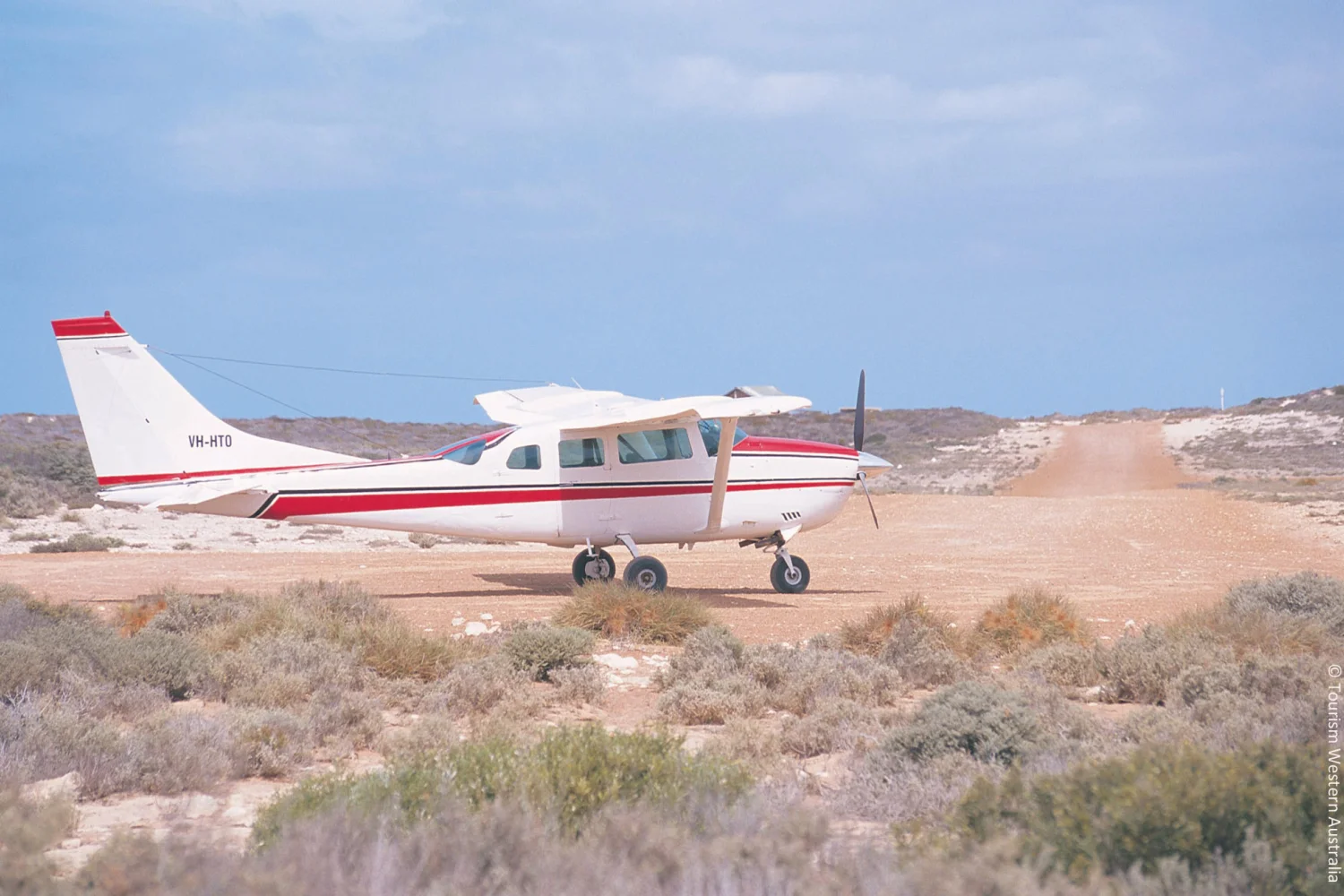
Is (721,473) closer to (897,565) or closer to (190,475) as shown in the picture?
(190,475)

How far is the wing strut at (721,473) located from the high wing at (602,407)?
32 cm

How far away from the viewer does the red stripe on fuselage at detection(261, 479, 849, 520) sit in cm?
1490

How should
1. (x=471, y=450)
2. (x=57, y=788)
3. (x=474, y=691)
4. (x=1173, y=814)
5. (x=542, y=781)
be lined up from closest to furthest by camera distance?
(x=1173, y=814) < (x=542, y=781) < (x=57, y=788) < (x=474, y=691) < (x=471, y=450)

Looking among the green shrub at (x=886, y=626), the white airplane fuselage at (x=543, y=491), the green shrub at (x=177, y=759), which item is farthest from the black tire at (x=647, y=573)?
the green shrub at (x=177, y=759)

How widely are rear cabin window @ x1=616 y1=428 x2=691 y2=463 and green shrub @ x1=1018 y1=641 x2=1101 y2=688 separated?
6.69 metres

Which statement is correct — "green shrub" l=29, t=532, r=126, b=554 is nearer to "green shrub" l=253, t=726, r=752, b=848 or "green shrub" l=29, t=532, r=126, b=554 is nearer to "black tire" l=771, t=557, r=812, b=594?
"black tire" l=771, t=557, r=812, b=594

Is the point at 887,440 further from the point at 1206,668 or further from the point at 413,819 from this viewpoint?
the point at 413,819

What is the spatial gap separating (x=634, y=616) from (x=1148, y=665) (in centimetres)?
523

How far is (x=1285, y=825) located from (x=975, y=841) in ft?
3.25

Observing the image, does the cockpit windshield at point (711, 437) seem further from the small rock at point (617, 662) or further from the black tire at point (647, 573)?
the small rock at point (617, 662)

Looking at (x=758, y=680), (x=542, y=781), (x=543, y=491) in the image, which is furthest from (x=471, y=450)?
(x=542, y=781)

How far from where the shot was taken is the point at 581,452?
15.7 metres

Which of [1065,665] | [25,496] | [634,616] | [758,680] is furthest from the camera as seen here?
[25,496]

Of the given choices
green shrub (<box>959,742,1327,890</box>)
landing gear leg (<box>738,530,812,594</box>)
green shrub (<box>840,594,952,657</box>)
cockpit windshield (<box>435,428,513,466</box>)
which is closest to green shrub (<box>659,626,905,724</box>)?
green shrub (<box>840,594,952,657</box>)
